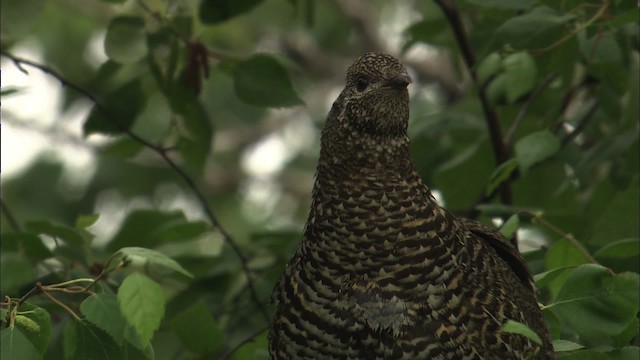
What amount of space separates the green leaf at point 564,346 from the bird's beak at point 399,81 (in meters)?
0.92

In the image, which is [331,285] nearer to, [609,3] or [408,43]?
[609,3]

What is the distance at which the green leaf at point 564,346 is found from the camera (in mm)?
3979

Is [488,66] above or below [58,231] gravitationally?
above

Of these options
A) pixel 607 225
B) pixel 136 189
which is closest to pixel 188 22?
pixel 607 225

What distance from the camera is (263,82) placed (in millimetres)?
5129

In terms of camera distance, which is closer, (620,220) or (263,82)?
(620,220)

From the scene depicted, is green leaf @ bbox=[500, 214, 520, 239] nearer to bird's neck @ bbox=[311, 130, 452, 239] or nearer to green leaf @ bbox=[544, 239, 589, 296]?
green leaf @ bbox=[544, 239, 589, 296]

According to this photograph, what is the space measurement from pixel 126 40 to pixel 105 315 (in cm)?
192

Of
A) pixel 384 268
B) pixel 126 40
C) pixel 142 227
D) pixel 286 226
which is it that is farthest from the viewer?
pixel 286 226

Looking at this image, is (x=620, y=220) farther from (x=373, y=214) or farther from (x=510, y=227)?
(x=373, y=214)

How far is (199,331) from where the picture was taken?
4641 millimetres

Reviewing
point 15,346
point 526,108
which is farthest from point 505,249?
point 15,346

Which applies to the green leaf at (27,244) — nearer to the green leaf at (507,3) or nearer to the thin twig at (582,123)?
the green leaf at (507,3)

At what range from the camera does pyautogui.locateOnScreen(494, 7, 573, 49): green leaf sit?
4.54 meters
